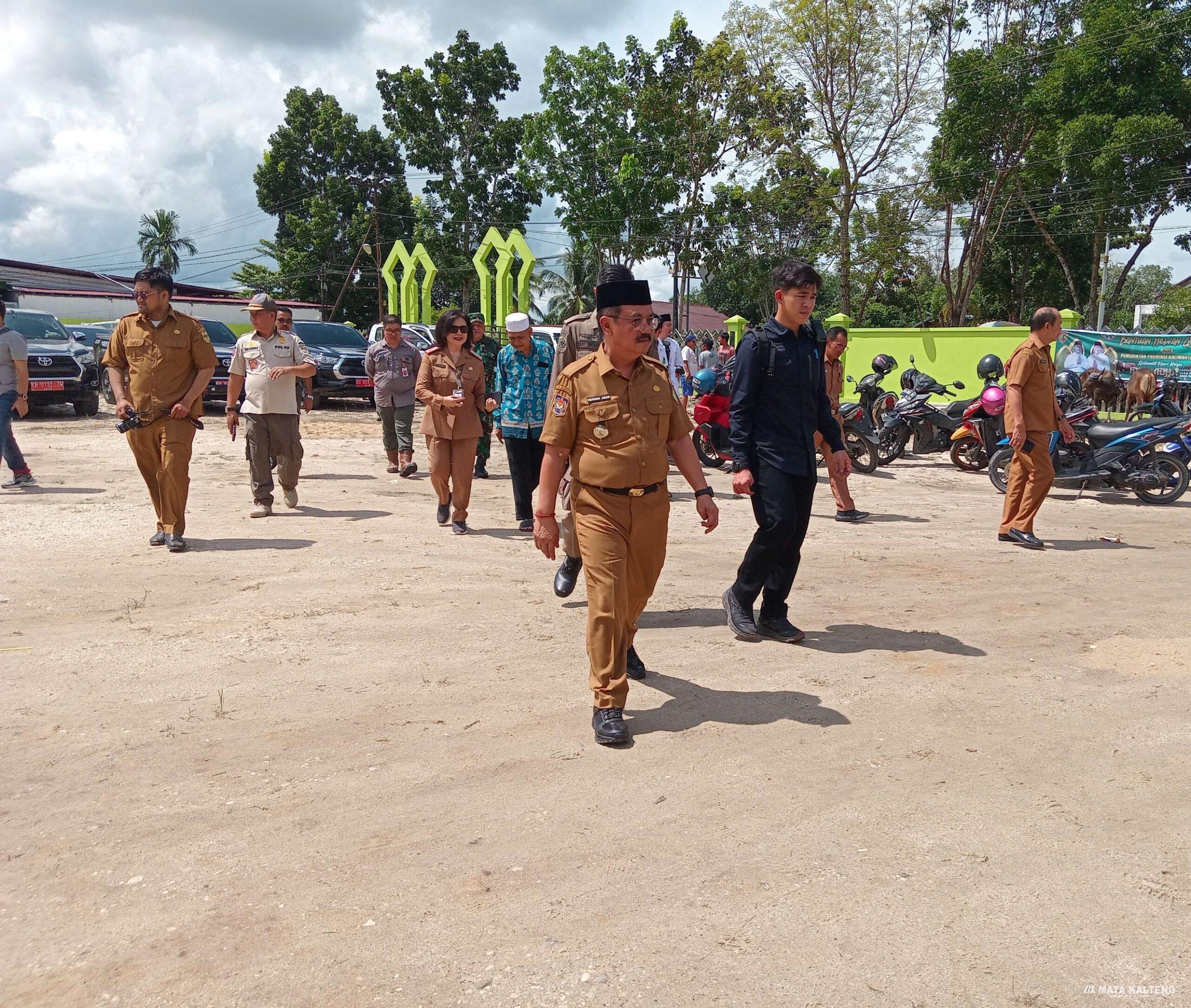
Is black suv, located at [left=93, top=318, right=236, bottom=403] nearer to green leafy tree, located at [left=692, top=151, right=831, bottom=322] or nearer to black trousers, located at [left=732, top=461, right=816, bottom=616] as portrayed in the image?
black trousers, located at [left=732, top=461, right=816, bottom=616]

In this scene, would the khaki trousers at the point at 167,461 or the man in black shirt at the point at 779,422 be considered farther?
the khaki trousers at the point at 167,461

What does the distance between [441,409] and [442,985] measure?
19.9ft

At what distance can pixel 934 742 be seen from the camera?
4.08 metres

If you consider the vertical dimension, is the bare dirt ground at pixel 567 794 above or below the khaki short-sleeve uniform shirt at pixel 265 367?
below

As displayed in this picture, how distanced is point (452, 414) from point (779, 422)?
12.1ft

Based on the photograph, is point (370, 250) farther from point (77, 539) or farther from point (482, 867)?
point (482, 867)

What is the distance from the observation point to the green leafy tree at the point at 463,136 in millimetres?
43031

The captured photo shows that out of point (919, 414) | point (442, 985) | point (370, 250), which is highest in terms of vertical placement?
point (370, 250)

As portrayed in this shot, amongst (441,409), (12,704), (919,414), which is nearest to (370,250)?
(919,414)

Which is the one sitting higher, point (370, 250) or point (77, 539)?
point (370, 250)

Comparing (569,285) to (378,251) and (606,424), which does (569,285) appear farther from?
(606,424)

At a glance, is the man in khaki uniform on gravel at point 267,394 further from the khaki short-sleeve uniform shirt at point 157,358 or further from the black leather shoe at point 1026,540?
the black leather shoe at point 1026,540

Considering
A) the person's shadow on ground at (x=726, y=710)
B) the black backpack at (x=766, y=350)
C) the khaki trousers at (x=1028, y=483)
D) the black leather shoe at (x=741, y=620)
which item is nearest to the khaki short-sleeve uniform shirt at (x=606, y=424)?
the person's shadow on ground at (x=726, y=710)

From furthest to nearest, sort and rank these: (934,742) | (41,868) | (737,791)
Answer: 1. (934,742)
2. (737,791)
3. (41,868)
